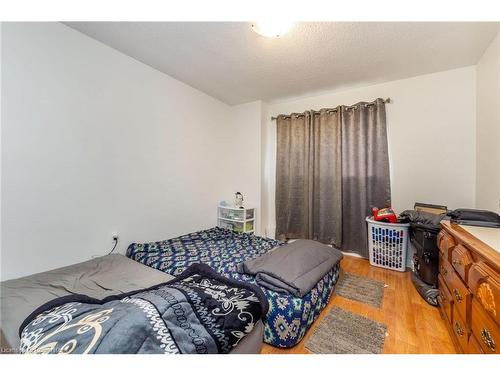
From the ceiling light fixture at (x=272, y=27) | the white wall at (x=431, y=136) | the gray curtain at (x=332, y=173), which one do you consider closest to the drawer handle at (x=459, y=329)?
the gray curtain at (x=332, y=173)

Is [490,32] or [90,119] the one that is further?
[90,119]

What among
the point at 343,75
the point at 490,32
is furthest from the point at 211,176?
the point at 490,32

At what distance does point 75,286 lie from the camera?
1.36 m

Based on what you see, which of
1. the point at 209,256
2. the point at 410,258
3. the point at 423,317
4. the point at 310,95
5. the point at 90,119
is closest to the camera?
the point at 423,317

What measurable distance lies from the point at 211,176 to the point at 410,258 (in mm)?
2813

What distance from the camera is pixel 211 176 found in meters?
3.15

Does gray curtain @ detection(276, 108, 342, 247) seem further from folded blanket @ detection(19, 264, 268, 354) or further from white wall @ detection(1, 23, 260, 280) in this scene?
folded blanket @ detection(19, 264, 268, 354)

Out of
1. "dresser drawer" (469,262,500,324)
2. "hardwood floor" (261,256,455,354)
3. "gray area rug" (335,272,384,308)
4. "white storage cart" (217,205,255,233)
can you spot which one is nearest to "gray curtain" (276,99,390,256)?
"white storage cart" (217,205,255,233)

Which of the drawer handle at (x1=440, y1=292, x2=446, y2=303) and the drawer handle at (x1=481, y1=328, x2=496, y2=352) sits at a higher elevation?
the drawer handle at (x1=481, y1=328, x2=496, y2=352)

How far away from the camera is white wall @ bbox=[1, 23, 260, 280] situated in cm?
143

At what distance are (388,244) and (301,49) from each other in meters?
2.33

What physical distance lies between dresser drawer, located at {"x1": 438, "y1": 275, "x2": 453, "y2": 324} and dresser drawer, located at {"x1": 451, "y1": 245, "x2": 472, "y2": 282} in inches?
10.6
